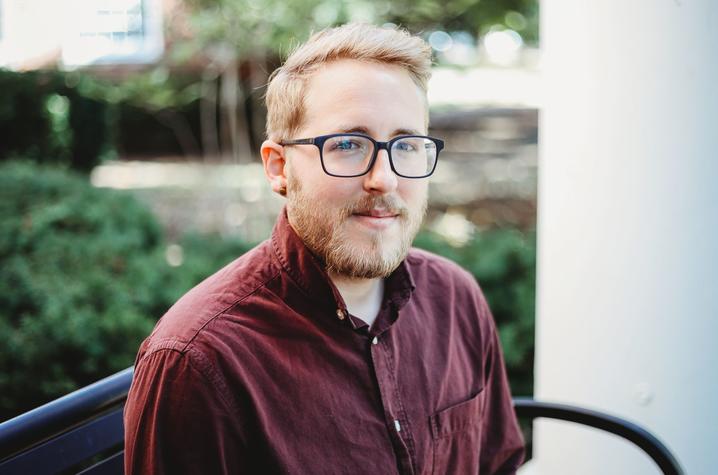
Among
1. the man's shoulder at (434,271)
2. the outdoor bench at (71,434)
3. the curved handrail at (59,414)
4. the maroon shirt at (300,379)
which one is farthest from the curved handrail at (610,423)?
the curved handrail at (59,414)

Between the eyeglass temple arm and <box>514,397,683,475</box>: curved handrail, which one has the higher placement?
the eyeglass temple arm

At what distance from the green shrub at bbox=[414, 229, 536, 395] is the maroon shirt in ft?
8.20

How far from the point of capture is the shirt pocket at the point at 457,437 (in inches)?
62.1

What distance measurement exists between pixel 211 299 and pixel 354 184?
0.38m

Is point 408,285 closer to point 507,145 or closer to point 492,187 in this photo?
point 492,187

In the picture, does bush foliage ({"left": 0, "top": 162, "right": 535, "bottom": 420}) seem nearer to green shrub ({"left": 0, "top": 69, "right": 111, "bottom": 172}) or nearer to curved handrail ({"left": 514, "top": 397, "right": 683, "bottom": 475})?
green shrub ({"left": 0, "top": 69, "right": 111, "bottom": 172})

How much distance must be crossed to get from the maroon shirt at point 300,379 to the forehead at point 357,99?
262 millimetres

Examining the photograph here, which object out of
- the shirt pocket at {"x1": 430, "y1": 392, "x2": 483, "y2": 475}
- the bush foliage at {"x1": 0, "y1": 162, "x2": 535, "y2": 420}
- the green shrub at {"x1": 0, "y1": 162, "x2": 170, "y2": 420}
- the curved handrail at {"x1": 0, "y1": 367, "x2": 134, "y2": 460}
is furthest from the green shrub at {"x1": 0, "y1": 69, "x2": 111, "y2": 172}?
the shirt pocket at {"x1": 430, "y1": 392, "x2": 483, "y2": 475}

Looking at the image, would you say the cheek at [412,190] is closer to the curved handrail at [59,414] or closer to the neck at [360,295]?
the neck at [360,295]

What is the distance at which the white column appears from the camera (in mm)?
1883

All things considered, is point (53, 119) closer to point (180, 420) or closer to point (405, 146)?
point (405, 146)

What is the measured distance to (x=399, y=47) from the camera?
150cm

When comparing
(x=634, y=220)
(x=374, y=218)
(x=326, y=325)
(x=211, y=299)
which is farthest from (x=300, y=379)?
(x=634, y=220)

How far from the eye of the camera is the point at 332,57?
1.48 metres
